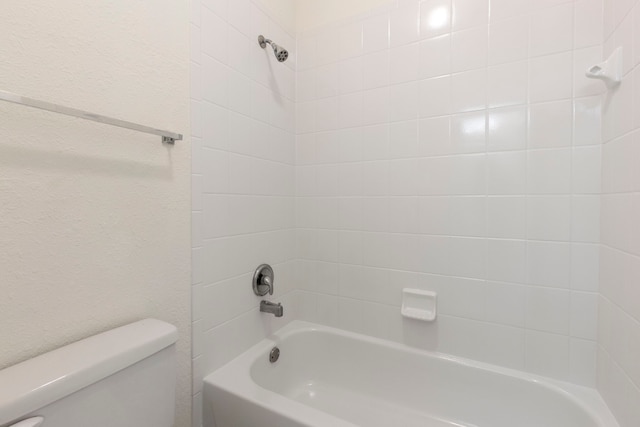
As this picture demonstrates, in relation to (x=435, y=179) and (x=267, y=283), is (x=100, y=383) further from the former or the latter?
(x=435, y=179)

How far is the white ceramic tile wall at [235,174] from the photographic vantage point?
1070mm

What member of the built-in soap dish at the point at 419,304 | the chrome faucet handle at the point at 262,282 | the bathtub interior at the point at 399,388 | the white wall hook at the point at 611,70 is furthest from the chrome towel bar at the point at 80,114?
the white wall hook at the point at 611,70

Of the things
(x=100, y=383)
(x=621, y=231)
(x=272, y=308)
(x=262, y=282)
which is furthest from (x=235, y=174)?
(x=621, y=231)

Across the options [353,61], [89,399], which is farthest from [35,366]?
[353,61]

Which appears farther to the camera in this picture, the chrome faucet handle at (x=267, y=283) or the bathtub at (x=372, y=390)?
the chrome faucet handle at (x=267, y=283)

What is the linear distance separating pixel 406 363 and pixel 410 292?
348mm

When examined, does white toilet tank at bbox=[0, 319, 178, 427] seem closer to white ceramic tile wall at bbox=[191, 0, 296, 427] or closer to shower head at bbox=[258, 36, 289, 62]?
white ceramic tile wall at bbox=[191, 0, 296, 427]

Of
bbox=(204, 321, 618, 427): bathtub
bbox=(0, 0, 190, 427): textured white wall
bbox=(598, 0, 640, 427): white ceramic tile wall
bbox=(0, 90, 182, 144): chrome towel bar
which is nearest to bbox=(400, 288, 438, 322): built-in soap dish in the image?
bbox=(204, 321, 618, 427): bathtub

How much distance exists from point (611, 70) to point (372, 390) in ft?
5.24

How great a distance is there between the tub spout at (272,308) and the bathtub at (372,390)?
170mm

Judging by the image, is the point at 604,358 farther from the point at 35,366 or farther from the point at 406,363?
the point at 35,366

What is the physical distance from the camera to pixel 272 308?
4.37 feet

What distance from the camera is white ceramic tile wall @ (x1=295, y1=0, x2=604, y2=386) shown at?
1062 mm

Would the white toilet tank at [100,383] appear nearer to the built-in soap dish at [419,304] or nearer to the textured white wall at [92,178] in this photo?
the textured white wall at [92,178]
